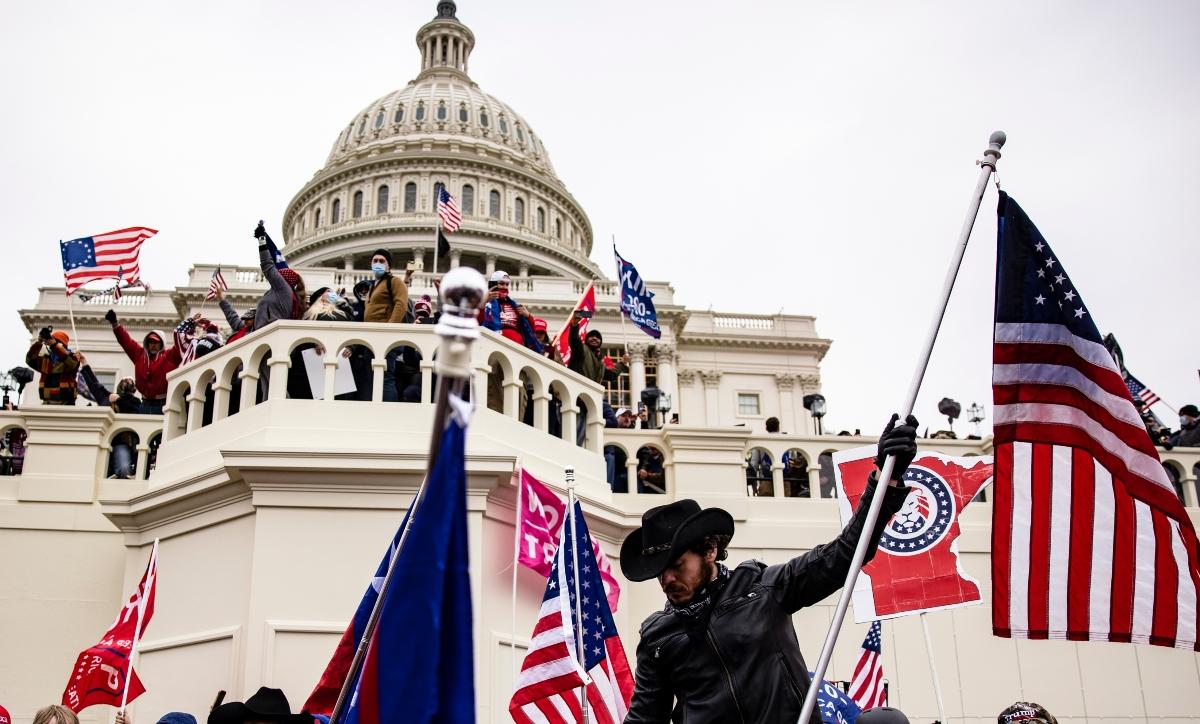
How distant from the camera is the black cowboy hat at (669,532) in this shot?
174 inches

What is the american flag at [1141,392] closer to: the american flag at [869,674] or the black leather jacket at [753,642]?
the american flag at [869,674]

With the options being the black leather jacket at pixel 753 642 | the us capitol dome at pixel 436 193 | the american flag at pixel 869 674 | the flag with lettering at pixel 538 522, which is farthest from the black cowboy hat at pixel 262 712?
the us capitol dome at pixel 436 193

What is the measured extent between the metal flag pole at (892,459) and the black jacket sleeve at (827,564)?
1.5 inches

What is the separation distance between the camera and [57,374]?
42.8ft

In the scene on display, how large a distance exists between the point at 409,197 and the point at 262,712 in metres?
74.3

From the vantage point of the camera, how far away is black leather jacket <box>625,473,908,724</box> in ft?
13.8

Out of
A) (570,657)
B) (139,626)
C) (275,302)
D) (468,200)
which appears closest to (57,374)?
(275,302)

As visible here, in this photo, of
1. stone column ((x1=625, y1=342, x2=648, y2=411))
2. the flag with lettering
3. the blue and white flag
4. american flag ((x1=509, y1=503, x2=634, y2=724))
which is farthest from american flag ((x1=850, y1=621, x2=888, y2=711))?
stone column ((x1=625, y1=342, x2=648, y2=411))

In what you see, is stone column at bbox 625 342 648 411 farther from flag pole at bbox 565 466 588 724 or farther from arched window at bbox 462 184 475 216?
flag pole at bbox 565 466 588 724

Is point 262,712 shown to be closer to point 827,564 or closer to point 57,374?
point 827,564

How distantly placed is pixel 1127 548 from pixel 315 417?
7.47 m

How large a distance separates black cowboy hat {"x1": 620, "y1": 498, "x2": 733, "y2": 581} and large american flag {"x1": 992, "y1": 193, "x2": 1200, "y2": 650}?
58.1 inches

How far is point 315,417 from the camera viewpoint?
10633 millimetres

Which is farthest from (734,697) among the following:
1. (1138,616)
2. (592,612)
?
(592,612)
